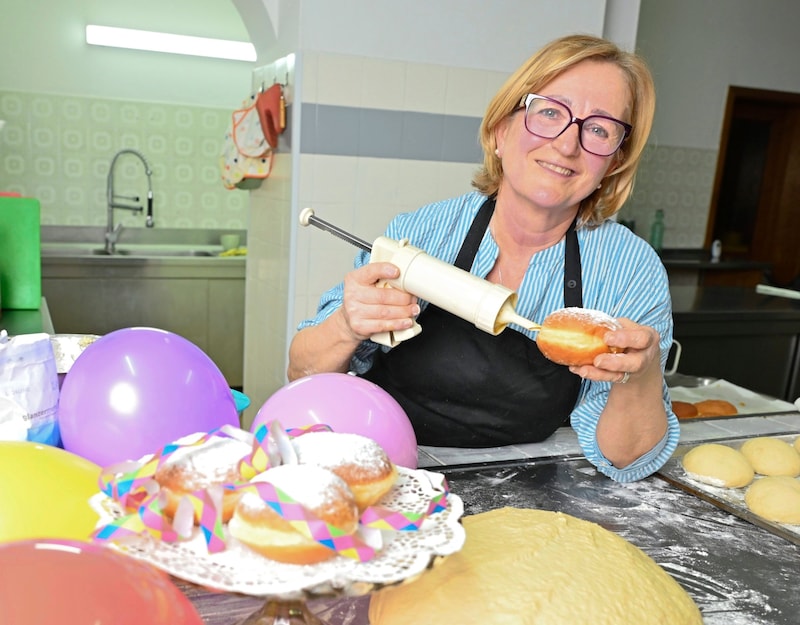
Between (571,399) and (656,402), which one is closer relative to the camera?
(656,402)

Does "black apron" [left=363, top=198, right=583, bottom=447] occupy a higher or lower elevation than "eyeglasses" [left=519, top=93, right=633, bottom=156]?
lower

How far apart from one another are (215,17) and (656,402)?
5372 mm

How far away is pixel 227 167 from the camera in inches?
150

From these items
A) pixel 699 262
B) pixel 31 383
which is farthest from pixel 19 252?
pixel 699 262

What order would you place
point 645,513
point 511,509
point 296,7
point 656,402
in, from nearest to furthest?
point 511,509, point 645,513, point 656,402, point 296,7

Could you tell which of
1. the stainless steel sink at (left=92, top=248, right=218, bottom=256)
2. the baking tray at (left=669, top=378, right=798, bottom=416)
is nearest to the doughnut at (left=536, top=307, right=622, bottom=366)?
the baking tray at (left=669, top=378, right=798, bottom=416)

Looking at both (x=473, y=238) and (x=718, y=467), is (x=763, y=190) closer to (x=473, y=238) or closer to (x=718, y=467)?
(x=473, y=238)

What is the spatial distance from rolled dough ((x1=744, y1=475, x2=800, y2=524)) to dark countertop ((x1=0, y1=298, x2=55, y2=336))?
2.34 meters

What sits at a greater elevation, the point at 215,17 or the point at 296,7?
the point at 215,17

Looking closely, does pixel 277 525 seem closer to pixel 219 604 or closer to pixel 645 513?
pixel 219 604

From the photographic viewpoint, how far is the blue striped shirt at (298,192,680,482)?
1708 mm

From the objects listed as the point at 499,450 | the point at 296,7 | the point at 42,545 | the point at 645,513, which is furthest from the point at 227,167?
the point at 42,545

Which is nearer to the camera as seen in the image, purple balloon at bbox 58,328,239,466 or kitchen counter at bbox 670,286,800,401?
purple balloon at bbox 58,328,239,466

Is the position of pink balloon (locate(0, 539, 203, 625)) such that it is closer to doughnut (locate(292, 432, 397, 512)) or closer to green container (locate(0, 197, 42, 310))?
doughnut (locate(292, 432, 397, 512))
